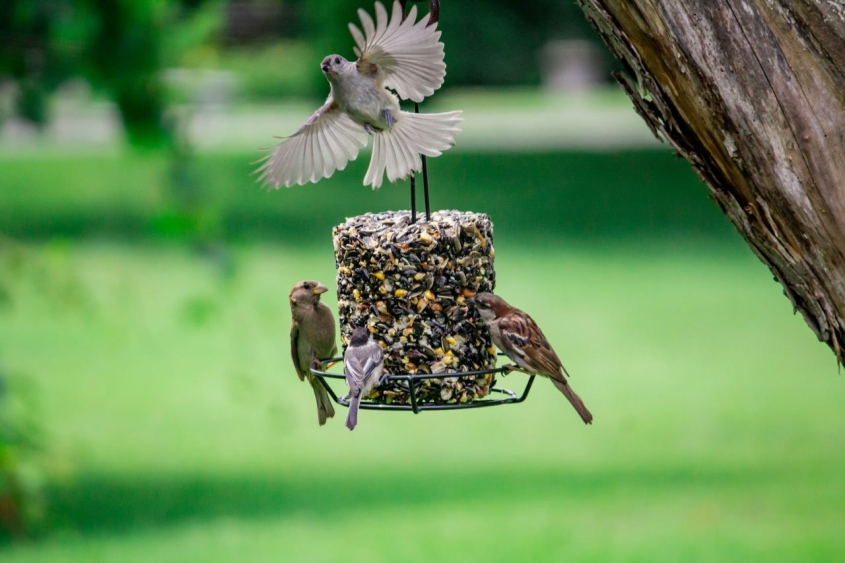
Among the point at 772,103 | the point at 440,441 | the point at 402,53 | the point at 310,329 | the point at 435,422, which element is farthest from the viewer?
the point at 435,422

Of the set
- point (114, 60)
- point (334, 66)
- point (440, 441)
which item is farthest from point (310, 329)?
point (440, 441)

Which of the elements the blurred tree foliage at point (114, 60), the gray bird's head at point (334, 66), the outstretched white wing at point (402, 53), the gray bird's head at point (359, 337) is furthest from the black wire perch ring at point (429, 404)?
the blurred tree foliage at point (114, 60)

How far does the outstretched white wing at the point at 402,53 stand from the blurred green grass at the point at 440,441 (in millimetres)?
3457

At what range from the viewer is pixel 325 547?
9.89 m

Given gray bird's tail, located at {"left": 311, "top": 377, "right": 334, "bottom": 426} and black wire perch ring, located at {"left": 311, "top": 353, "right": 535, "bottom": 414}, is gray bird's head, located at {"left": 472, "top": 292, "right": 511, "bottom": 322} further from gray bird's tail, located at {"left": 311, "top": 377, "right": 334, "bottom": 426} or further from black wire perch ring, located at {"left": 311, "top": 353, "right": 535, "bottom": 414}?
gray bird's tail, located at {"left": 311, "top": 377, "right": 334, "bottom": 426}

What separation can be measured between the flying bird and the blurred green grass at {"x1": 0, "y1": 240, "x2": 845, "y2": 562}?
2.95m

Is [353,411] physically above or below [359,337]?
below

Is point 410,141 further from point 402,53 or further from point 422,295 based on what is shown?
point 422,295

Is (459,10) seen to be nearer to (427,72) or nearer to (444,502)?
(444,502)

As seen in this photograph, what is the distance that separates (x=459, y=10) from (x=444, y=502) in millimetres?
21076

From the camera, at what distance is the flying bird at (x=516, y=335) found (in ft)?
15.3

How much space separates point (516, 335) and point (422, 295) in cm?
39

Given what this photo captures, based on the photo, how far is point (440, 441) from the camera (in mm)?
13562

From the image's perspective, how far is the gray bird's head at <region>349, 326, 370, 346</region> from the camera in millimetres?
4660
